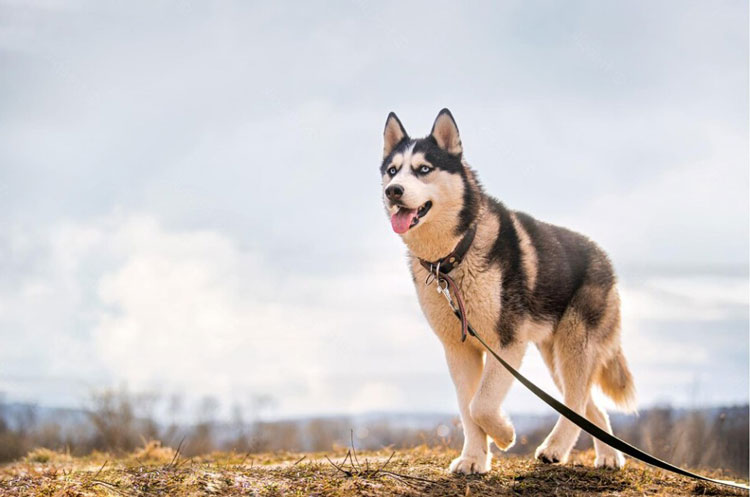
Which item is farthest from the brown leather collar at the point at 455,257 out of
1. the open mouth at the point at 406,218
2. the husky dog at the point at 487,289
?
the open mouth at the point at 406,218

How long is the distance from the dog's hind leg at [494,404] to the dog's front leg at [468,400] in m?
0.15

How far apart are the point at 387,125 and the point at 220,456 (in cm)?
402

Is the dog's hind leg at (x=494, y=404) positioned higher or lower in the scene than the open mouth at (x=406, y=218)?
lower

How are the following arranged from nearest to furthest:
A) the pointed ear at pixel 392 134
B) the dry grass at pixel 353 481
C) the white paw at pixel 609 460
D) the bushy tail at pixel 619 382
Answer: the dry grass at pixel 353 481, the pointed ear at pixel 392 134, the white paw at pixel 609 460, the bushy tail at pixel 619 382

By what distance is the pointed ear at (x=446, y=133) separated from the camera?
19.1ft

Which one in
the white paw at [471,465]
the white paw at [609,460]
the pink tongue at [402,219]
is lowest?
the white paw at [609,460]

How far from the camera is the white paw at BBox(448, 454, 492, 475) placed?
17.9 ft

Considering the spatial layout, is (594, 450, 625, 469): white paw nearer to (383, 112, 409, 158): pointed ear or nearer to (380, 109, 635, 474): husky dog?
(380, 109, 635, 474): husky dog

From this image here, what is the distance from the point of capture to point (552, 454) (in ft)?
Answer: 20.2

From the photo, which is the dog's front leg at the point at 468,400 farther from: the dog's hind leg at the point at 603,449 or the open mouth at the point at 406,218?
the dog's hind leg at the point at 603,449

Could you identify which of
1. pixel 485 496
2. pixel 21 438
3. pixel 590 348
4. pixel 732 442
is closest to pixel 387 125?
pixel 590 348

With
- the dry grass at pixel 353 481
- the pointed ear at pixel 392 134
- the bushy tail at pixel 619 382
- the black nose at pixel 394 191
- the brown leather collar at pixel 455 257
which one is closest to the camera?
the dry grass at pixel 353 481

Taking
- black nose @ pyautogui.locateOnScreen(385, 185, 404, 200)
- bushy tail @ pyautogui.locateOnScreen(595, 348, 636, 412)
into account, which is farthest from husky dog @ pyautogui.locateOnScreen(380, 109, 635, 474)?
bushy tail @ pyautogui.locateOnScreen(595, 348, 636, 412)

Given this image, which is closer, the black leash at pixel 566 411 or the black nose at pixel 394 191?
the black leash at pixel 566 411
